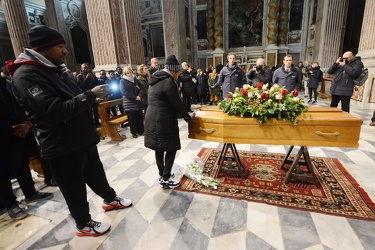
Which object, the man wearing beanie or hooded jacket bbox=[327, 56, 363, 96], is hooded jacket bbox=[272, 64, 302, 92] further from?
the man wearing beanie

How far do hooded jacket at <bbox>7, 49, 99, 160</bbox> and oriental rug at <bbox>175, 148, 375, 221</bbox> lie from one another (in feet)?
5.30

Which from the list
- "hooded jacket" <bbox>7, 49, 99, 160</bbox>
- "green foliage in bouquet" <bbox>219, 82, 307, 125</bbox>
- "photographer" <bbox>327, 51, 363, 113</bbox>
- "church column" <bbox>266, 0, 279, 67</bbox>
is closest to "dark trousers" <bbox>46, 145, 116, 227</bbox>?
"hooded jacket" <bbox>7, 49, 99, 160</bbox>

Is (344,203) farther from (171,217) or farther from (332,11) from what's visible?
(332,11)

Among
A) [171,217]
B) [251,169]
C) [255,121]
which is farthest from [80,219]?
[251,169]

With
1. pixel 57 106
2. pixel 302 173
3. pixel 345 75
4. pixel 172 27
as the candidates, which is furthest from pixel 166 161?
pixel 172 27

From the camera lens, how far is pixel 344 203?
2.32 metres

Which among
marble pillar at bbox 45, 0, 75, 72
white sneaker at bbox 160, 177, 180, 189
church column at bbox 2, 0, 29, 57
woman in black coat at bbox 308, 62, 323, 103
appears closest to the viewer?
white sneaker at bbox 160, 177, 180, 189

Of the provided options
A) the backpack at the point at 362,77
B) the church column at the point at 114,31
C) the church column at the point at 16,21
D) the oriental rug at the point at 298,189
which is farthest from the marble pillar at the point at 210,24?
A: the oriental rug at the point at 298,189

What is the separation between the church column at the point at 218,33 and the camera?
51.3ft

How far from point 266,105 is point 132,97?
3.35 meters

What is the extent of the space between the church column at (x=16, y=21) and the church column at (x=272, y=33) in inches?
564

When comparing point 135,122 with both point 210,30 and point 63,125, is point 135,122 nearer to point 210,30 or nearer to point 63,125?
point 63,125

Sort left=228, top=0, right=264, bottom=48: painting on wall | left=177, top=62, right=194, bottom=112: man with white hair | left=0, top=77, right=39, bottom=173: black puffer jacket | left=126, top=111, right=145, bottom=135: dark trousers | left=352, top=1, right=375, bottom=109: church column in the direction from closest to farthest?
1. left=0, top=77, right=39, bottom=173: black puffer jacket
2. left=126, top=111, right=145, bottom=135: dark trousers
3. left=352, top=1, right=375, bottom=109: church column
4. left=177, top=62, right=194, bottom=112: man with white hair
5. left=228, top=0, right=264, bottom=48: painting on wall

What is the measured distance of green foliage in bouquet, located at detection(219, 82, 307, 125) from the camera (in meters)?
2.27
